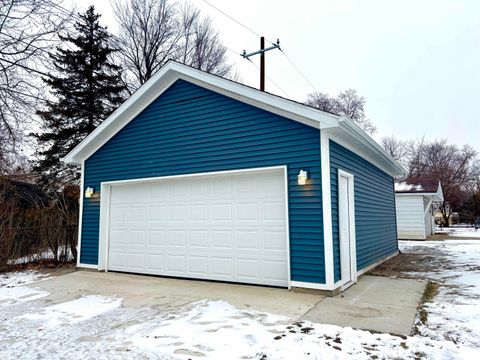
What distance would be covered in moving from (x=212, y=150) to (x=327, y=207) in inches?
97.8

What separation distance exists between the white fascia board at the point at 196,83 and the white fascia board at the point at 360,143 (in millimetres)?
449

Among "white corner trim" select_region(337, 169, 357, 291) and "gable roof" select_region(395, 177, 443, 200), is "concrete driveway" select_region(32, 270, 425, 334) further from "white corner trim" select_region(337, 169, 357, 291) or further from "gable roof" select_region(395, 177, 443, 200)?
"gable roof" select_region(395, 177, 443, 200)

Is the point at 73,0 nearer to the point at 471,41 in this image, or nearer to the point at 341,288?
the point at 341,288

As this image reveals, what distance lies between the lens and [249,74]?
67.5 ft

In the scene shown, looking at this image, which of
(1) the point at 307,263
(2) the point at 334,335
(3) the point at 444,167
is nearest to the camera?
(2) the point at 334,335

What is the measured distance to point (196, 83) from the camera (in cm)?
702

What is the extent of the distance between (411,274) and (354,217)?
6.57 ft

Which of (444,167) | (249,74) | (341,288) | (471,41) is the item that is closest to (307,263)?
(341,288)

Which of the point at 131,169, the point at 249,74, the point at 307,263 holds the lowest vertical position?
the point at 307,263

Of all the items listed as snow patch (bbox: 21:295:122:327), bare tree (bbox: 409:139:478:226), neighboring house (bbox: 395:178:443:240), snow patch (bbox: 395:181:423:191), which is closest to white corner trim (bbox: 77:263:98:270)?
snow patch (bbox: 21:295:122:327)

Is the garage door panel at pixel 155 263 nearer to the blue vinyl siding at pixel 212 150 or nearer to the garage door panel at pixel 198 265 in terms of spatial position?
the garage door panel at pixel 198 265

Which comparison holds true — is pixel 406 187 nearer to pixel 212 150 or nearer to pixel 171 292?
pixel 212 150

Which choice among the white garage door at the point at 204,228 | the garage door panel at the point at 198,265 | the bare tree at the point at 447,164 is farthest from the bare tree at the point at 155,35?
the bare tree at the point at 447,164

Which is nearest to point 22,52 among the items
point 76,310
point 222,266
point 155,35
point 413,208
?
point 76,310
